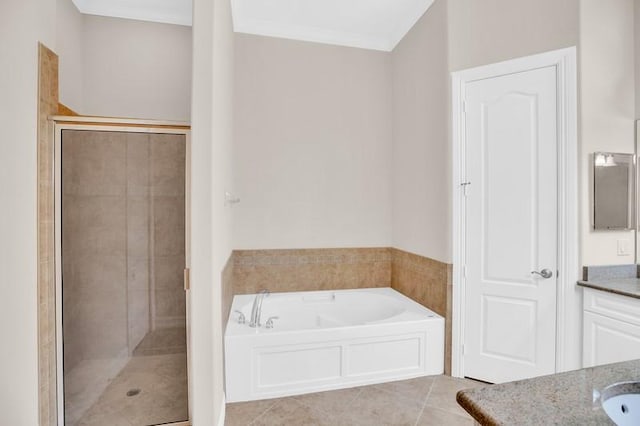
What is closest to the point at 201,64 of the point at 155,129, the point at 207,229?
the point at 155,129

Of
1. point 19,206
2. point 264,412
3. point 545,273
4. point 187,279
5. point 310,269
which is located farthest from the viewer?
point 310,269

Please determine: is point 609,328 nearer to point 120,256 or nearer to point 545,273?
point 545,273

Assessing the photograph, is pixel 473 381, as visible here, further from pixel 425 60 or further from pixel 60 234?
pixel 60 234

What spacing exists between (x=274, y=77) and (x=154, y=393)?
2.85 metres

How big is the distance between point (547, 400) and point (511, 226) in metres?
1.93

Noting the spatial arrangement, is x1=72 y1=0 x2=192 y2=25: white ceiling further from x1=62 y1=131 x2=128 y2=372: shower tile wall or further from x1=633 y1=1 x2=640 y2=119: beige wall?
x1=633 y1=1 x2=640 y2=119: beige wall

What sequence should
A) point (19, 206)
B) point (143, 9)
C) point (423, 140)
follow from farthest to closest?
point (423, 140) → point (143, 9) → point (19, 206)

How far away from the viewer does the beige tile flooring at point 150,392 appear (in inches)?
77.2

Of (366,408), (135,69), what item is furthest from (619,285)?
(135,69)

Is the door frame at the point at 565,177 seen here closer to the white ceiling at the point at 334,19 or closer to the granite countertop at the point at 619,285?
the granite countertop at the point at 619,285

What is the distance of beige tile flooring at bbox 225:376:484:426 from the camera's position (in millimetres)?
2055

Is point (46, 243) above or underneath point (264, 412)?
above

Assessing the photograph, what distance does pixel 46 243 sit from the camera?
1789 mm

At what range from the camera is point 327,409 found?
7.14 feet
